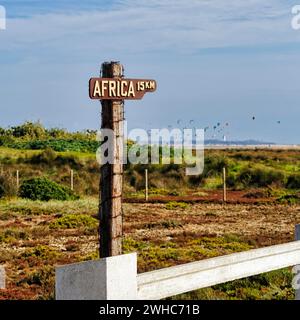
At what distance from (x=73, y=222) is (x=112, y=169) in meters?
14.7

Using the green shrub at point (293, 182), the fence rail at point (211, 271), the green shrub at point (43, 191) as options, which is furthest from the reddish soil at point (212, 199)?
the fence rail at point (211, 271)

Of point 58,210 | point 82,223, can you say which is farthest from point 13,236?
point 58,210

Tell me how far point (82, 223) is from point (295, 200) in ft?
36.1

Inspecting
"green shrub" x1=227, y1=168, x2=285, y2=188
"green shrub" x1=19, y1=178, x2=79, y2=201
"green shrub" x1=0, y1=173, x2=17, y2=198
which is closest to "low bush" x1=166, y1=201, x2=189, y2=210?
"green shrub" x1=19, y1=178, x2=79, y2=201

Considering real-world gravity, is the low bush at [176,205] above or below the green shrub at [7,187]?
below

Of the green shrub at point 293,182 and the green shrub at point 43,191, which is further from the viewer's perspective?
the green shrub at point 293,182

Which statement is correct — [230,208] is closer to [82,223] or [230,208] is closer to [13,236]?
[82,223]

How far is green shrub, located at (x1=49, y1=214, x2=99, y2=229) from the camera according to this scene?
2145 cm

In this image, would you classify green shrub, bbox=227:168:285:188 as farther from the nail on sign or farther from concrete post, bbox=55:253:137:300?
concrete post, bbox=55:253:137:300

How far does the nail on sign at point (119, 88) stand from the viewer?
280 inches

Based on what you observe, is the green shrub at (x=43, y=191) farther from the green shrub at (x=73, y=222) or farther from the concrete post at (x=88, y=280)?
the concrete post at (x=88, y=280)

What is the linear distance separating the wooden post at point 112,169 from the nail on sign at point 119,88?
8 centimetres

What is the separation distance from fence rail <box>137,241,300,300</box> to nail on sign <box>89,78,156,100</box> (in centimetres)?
192

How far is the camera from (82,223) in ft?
71.8
